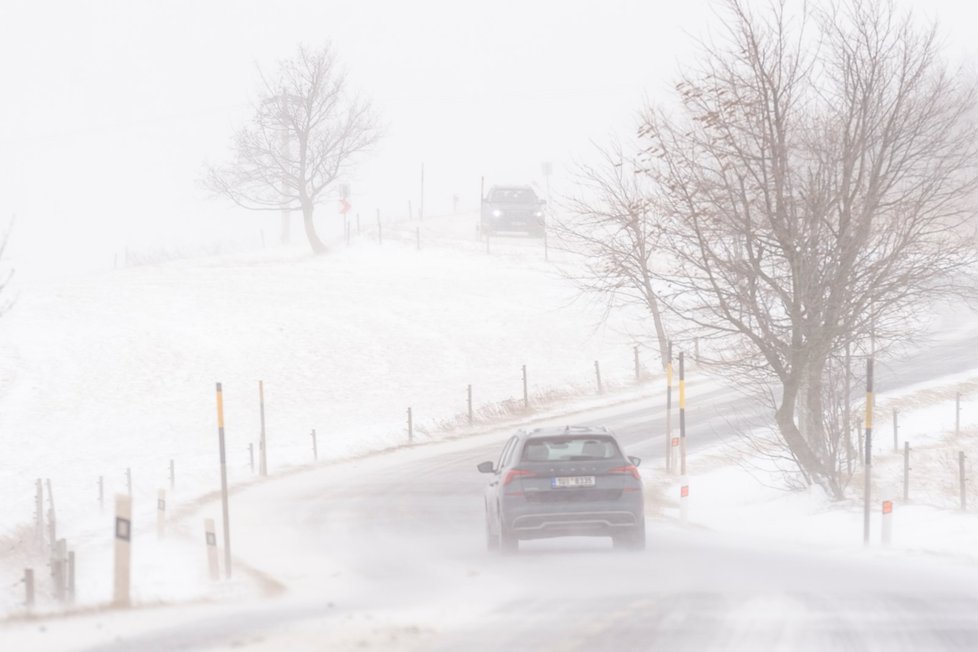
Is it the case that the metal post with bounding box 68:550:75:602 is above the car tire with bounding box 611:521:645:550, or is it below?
above

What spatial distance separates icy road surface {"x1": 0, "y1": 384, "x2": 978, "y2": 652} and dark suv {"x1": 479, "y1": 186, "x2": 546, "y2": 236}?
154ft

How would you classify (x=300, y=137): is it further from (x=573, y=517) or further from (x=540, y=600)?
(x=540, y=600)

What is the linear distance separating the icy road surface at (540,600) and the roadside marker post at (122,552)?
418 mm

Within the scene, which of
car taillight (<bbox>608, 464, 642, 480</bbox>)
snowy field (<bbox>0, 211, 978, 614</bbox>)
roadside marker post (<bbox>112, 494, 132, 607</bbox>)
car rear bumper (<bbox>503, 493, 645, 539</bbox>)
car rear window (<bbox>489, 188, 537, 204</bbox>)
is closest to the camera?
roadside marker post (<bbox>112, 494, 132, 607</bbox>)

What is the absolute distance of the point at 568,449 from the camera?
16.9m

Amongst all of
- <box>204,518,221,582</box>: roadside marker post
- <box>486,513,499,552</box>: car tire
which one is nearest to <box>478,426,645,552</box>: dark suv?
<box>486,513,499,552</box>: car tire

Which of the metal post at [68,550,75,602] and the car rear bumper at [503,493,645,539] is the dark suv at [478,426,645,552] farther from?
the metal post at [68,550,75,602]

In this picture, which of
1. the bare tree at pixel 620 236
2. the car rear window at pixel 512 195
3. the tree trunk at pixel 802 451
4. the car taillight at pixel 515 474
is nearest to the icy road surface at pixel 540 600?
the car taillight at pixel 515 474

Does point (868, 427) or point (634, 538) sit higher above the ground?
point (868, 427)

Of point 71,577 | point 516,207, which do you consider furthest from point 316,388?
point 71,577

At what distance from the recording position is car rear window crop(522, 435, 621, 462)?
54.8ft

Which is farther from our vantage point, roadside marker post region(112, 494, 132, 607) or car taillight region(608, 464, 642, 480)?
car taillight region(608, 464, 642, 480)

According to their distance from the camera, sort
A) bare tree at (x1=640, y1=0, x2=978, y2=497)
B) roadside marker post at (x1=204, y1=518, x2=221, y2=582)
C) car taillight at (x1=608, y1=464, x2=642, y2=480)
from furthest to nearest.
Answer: bare tree at (x1=640, y1=0, x2=978, y2=497), car taillight at (x1=608, y1=464, x2=642, y2=480), roadside marker post at (x1=204, y1=518, x2=221, y2=582)

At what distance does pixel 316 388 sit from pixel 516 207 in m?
27.2
